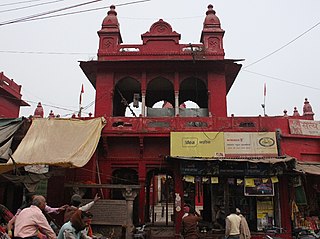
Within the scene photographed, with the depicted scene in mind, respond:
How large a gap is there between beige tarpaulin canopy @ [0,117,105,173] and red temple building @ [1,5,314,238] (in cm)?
96

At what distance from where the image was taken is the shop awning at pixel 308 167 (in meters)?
12.0

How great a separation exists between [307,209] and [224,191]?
343 centimetres

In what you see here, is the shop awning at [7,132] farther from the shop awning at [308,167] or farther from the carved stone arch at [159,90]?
the shop awning at [308,167]

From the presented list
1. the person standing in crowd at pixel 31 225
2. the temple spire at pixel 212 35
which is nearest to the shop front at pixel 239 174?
the temple spire at pixel 212 35

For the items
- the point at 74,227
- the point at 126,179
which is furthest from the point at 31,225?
the point at 126,179

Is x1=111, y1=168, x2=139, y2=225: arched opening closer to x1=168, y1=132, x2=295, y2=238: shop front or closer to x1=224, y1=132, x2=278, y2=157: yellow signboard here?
x1=168, y1=132, x2=295, y2=238: shop front

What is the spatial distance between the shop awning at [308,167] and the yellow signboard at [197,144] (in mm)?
2847

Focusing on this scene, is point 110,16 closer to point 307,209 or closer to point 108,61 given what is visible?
point 108,61

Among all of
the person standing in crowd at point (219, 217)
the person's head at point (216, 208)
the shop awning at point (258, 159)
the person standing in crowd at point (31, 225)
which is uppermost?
the shop awning at point (258, 159)

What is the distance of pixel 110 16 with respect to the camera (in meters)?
18.0

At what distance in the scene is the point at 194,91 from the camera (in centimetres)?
1945

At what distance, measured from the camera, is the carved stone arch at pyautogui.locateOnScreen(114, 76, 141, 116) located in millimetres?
17494

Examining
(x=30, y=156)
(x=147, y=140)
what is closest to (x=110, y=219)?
(x=30, y=156)

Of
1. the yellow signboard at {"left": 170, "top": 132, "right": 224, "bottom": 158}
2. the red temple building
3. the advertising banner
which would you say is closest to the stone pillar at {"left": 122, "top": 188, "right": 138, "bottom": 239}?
the red temple building
